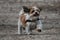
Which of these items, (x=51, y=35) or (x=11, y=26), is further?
(x=11, y=26)

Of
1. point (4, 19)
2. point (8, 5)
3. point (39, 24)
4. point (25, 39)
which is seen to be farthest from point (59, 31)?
point (8, 5)

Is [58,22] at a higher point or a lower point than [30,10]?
lower

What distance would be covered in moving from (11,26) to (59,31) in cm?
105

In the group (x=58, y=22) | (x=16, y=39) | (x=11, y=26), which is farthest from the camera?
(x=58, y=22)

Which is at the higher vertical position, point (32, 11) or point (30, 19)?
point (32, 11)

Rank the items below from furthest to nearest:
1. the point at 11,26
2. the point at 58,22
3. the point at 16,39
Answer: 1. the point at 58,22
2. the point at 11,26
3. the point at 16,39

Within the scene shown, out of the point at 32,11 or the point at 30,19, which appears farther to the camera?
the point at 30,19

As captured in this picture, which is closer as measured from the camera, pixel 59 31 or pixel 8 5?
pixel 59 31

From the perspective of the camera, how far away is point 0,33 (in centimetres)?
608

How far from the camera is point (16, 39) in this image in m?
5.51

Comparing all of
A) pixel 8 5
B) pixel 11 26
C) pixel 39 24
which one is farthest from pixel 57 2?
pixel 39 24

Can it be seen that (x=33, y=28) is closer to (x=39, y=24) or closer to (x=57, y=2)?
(x=39, y=24)

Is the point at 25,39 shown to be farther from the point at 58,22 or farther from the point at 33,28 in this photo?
the point at 58,22

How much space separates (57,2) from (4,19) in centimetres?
253
